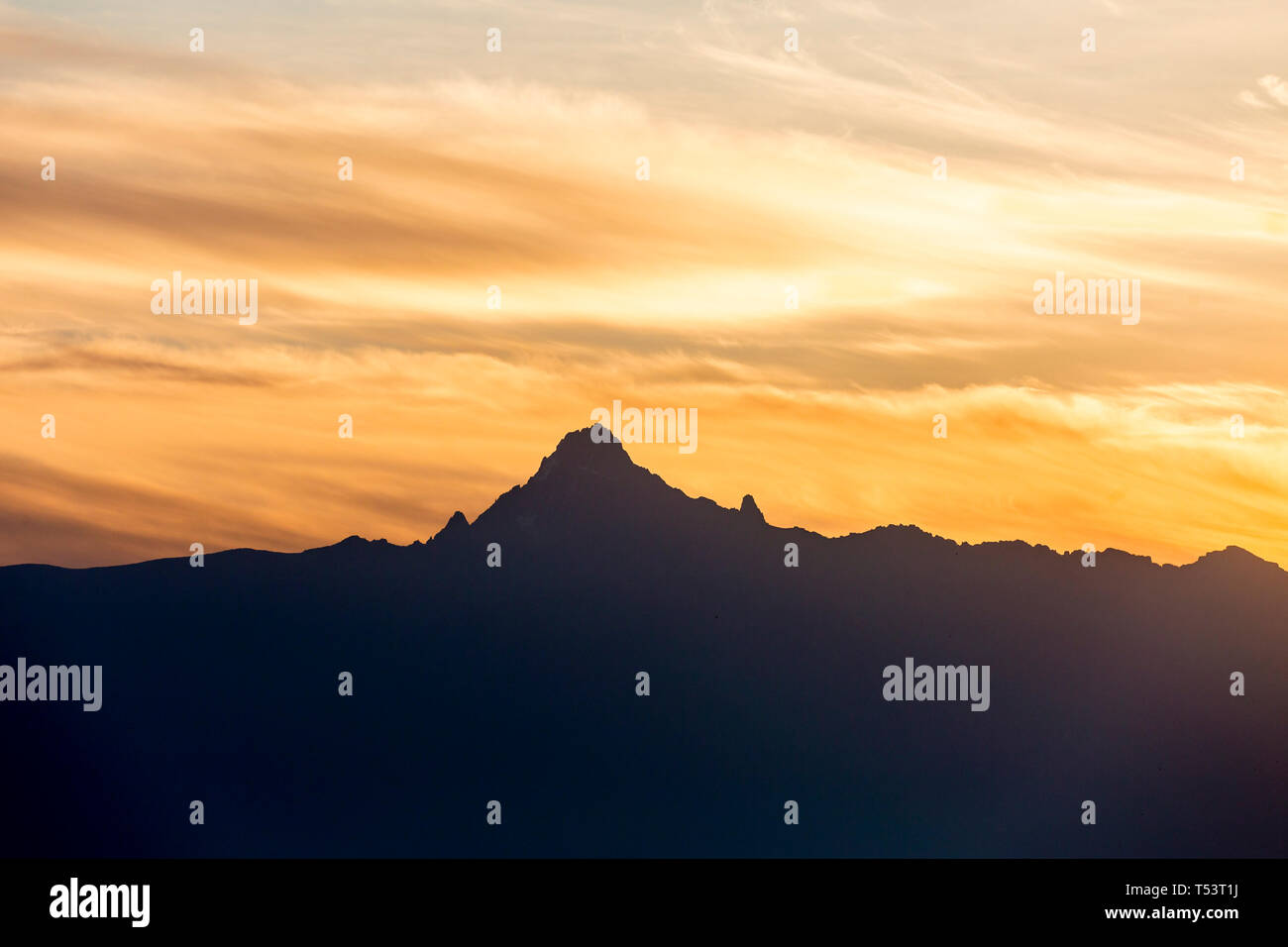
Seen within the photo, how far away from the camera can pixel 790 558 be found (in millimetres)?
93312
